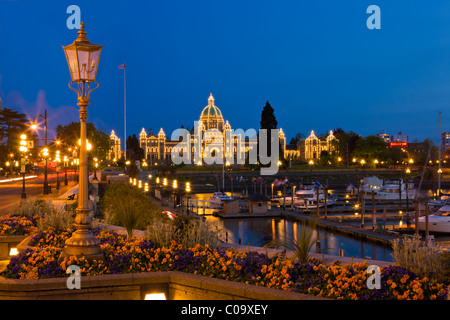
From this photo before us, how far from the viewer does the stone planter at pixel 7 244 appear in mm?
12491

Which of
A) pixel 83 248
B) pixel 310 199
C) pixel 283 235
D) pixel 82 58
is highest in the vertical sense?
pixel 82 58

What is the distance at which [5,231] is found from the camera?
508 inches

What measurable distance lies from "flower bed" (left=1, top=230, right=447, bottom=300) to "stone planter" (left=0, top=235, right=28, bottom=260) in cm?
340

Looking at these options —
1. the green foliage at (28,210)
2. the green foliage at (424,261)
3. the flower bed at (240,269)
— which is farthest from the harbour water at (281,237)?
the green foliage at (424,261)

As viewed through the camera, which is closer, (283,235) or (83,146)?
(83,146)

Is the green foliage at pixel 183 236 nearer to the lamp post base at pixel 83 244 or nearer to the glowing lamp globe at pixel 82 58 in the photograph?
the lamp post base at pixel 83 244

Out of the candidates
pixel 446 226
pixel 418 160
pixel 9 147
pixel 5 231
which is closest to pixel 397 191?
pixel 446 226

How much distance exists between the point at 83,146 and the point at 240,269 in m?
4.22

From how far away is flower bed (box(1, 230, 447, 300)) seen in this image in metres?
7.04

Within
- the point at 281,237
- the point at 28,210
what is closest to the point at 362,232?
the point at 281,237

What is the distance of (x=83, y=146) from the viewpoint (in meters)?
9.35

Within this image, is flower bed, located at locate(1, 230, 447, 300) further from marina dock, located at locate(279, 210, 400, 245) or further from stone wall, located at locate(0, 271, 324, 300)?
marina dock, located at locate(279, 210, 400, 245)

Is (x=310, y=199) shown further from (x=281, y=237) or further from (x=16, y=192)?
(x=16, y=192)

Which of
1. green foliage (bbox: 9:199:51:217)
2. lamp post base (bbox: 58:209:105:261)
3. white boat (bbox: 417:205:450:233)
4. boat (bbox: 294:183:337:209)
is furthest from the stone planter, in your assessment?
boat (bbox: 294:183:337:209)
